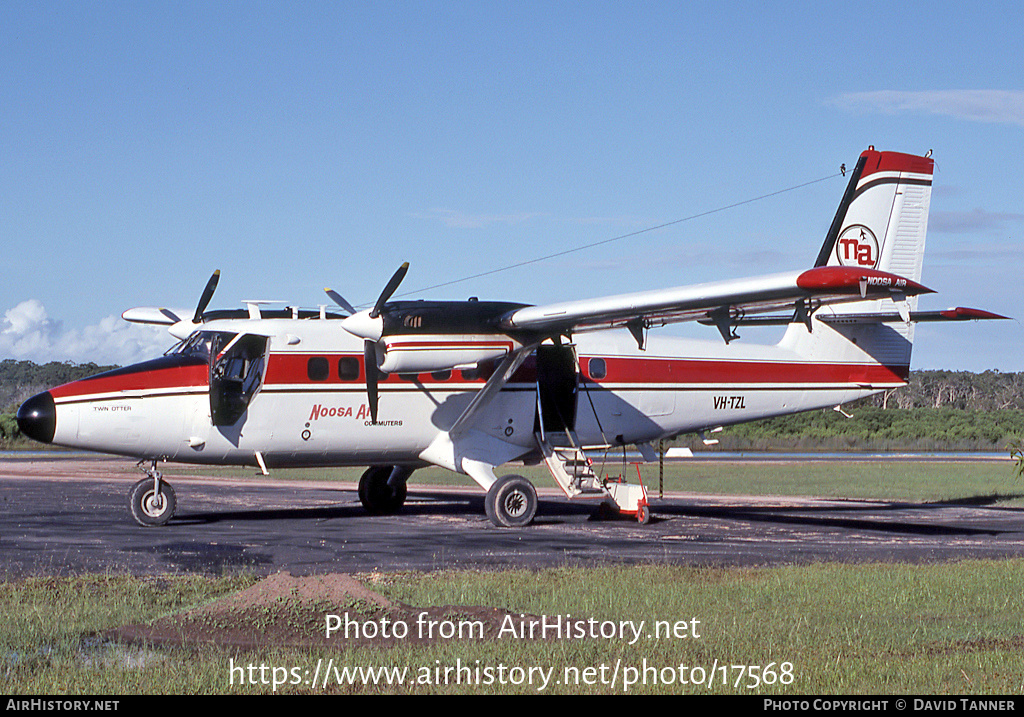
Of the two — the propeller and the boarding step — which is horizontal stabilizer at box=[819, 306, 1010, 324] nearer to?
the boarding step

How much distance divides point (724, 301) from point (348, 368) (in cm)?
752

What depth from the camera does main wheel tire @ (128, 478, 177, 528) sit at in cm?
2036

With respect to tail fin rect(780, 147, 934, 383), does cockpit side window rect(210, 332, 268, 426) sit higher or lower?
lower

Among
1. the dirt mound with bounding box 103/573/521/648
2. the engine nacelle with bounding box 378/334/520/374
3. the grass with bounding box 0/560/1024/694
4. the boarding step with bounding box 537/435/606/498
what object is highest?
the engine nacelle with bounding box 378/334/520/374

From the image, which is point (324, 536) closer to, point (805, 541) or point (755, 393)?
point (805, 541)

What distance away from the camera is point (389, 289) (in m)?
19.9

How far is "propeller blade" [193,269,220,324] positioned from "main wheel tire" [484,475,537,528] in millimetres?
6876

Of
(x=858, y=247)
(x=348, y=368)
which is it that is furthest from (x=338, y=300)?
(x=858, y=247)

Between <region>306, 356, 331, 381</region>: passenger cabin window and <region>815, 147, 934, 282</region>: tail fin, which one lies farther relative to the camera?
<region>815, 147, 934, 282</region>: tail fin

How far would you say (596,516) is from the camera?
23.6 meters

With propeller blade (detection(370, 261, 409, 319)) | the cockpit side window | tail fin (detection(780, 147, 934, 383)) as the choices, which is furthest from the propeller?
tail fin (detection(780, 147, 934, 383))

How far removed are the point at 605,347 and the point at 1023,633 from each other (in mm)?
13512

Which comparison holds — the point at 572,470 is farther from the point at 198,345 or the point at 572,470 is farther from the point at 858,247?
the point at 858,247
